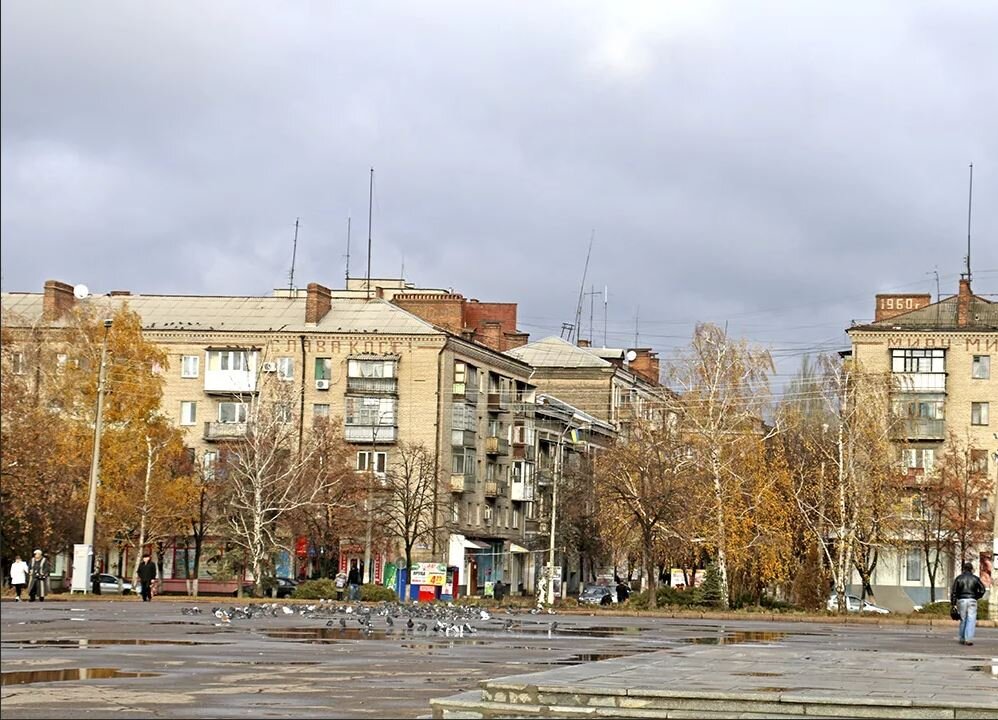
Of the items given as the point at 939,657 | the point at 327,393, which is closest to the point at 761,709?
the point at 939,657

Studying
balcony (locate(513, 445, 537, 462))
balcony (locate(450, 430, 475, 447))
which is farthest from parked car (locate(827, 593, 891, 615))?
balcony (locate(513, 445, 537, 462))

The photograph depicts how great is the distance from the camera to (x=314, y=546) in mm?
85062

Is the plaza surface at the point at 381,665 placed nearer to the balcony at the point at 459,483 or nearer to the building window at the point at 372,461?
the building window at the point at 372,461

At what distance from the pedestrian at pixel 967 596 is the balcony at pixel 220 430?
2483 inches

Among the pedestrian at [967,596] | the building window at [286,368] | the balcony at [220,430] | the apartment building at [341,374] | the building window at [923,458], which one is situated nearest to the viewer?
the pedestrian at [967,596]

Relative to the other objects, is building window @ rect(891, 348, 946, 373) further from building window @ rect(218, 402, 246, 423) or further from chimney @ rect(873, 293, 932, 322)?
building window @ rect(218, 402, 246, 423)

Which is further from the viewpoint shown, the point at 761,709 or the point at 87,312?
the point at 87,312

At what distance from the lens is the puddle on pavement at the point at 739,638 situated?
3541 cm

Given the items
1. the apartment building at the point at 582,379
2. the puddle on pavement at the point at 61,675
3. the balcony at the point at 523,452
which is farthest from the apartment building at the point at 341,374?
the puddle on pavement at the point at 61,675

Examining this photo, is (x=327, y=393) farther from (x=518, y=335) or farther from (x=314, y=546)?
(x=518, y=335)

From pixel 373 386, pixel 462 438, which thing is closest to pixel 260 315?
pixel 373 386

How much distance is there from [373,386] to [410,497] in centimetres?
1058

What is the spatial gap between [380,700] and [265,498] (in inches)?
2273

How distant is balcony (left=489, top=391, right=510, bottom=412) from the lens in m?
106
